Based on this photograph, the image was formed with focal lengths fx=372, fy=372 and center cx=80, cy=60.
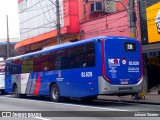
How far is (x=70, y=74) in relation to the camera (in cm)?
1992

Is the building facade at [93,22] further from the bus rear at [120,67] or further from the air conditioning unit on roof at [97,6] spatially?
the bus rear at [120,67]

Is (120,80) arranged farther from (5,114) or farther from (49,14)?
(49,14)

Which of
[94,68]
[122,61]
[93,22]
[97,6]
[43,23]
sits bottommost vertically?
[94,68]

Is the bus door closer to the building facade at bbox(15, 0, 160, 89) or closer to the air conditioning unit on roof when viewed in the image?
the building facade at bbox(15, 0, 160, 89)

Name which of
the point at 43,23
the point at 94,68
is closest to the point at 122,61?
the point at 94,68

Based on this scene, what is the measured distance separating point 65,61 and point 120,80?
3822 millimetres

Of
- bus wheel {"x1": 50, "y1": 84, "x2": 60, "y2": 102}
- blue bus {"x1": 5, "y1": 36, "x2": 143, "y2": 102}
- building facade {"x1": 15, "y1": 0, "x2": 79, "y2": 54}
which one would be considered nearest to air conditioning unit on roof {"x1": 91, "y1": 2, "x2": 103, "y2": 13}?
building facade {"x1": 15, "y1": 0, "x2": 79, "y2": 54}

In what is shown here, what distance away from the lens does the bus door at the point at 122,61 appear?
58.2 ft

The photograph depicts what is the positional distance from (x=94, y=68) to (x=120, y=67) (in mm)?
1273

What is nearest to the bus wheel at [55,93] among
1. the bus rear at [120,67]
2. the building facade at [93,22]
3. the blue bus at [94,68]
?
the blue bus at [94,68]

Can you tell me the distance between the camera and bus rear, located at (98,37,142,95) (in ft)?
57.6

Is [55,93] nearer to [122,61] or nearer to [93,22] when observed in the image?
[122,61]

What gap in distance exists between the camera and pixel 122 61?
18094 millimetres

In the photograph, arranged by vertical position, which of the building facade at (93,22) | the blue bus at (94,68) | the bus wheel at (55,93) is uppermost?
the building facade at (93,22)
